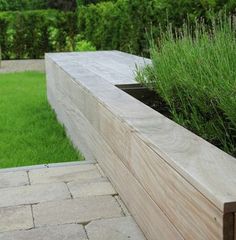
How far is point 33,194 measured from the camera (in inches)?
143

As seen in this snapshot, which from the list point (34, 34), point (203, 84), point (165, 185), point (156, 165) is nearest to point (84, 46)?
point (34, 34)

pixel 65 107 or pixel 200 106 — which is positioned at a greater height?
pixel 200 106

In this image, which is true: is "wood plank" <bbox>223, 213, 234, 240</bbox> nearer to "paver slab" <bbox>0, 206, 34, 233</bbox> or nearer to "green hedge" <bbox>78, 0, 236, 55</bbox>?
"paver slab" <bbox>0, 206, 34, 233</bbox>

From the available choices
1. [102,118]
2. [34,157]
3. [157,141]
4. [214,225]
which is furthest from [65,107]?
[214,225]

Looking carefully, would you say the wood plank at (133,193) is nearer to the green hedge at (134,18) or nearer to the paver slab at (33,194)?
the paver slab at (33,194)

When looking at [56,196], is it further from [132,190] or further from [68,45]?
[68,45]

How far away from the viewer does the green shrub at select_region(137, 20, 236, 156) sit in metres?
2.92

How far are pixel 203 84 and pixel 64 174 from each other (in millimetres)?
1460

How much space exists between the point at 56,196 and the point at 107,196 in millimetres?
342

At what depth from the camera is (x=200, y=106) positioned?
3.28 metres

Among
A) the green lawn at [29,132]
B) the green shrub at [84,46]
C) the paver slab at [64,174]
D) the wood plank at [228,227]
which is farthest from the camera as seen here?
the green shrub at [84,46]

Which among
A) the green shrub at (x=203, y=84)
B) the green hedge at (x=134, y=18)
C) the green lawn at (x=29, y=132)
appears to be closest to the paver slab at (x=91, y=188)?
the green shrub at (x=203, y=84)

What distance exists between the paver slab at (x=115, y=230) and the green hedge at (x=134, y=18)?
9.63ft

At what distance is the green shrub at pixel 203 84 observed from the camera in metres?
2.92
